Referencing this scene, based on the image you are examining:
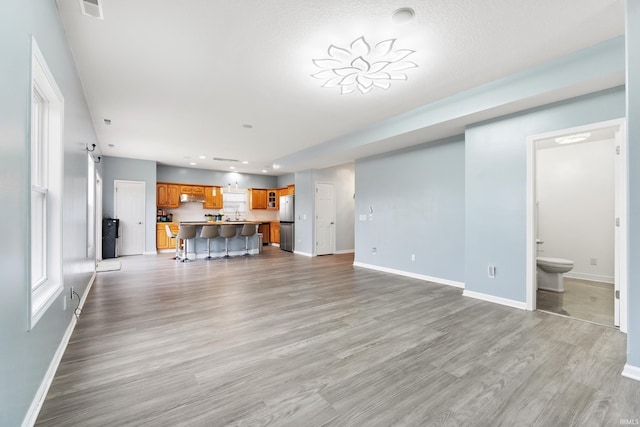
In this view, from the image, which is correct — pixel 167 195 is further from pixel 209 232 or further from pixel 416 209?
pixel 416 209

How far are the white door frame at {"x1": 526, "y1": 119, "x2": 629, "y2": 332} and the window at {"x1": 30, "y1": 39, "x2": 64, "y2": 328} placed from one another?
182 inches

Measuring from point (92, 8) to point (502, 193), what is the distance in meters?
4.63

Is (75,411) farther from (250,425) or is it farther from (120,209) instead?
(120,209)

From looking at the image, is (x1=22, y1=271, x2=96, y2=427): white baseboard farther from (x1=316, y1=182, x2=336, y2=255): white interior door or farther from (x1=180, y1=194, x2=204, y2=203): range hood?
(x1=180, y1=194, x2=204, y2=203): range hood

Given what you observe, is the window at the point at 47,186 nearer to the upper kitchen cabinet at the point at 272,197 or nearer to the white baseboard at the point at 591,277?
the white baseboard at the point at 591,277

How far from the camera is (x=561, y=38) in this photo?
8.25 feet

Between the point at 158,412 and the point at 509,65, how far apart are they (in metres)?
4.26

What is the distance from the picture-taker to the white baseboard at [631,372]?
6.57 ft

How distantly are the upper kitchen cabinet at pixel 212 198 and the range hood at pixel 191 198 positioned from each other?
166mm

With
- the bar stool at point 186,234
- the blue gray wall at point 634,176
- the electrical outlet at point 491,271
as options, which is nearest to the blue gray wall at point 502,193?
the electrical outlet at point 491,271

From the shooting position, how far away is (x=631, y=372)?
2.02 m

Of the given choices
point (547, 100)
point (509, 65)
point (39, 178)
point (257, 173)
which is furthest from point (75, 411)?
point (257, 173)

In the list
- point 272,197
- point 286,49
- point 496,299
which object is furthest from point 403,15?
point 272,197

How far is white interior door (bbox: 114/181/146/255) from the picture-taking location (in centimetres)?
794
